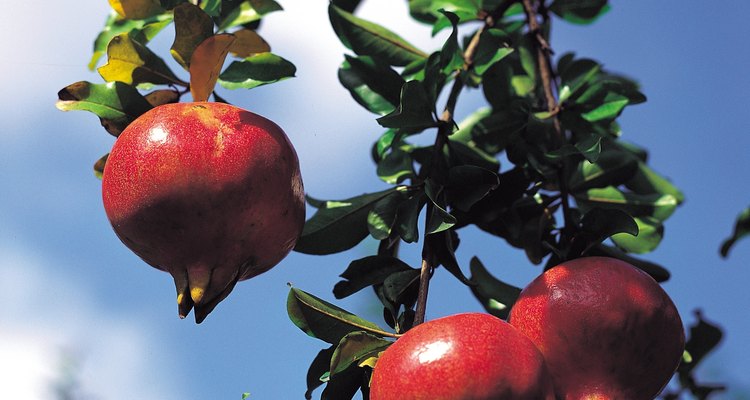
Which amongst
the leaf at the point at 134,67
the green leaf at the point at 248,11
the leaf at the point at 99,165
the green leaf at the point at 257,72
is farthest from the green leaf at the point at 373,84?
the leaf at the point at 99,165

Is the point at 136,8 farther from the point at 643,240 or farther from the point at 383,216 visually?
the point at 643,240

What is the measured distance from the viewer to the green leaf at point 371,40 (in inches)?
70.7

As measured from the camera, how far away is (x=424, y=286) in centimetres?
129

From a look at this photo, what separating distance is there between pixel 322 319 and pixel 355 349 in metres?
0.10

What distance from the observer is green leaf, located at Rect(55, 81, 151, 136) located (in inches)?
55.6

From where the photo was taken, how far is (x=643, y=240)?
1.89 metres

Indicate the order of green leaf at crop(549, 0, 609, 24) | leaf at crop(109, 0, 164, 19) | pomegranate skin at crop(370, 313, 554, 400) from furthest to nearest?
green leaf at crop(549, 0, 609, 24) → leaf at crop(109, 0, 164, 19) → pomegranate skin at crop(370, 313, 554, 400)

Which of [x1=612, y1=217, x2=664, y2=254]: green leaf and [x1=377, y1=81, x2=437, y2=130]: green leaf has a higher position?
[x1=377, y1=81, x2=437, y2=130]: green leaf

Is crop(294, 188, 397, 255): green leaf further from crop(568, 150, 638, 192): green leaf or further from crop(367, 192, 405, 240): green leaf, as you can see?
crop(568, 150, 638, 192): green leaf

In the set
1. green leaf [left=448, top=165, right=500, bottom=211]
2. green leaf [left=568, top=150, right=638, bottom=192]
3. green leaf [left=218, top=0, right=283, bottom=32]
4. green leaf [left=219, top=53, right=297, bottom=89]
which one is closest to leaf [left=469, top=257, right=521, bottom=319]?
green leaf [left=448, top=165, right=500, bottom=211]

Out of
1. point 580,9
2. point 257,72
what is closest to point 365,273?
point 257,72

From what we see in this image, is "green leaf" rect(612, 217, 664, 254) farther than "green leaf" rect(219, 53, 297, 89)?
Yes

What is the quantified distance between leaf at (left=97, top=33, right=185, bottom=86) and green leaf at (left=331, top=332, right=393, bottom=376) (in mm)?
591

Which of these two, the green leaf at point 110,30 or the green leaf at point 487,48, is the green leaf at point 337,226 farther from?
the green leaf at point 110,30
